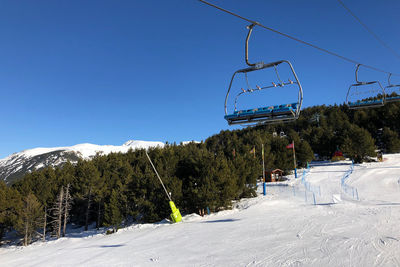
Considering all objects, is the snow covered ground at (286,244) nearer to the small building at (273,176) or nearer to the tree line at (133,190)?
the tree line at (133,190)

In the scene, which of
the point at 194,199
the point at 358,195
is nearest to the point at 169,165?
the point at 194,199

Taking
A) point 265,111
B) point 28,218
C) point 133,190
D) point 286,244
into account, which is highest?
point 265,111

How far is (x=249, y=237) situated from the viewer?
15.7 m

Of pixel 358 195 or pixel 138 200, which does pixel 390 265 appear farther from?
pixel 138 200

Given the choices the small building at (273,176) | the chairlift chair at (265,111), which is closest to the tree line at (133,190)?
the small building at (273,176)

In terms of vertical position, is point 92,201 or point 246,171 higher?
point 246,171

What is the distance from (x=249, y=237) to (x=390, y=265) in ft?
26.5

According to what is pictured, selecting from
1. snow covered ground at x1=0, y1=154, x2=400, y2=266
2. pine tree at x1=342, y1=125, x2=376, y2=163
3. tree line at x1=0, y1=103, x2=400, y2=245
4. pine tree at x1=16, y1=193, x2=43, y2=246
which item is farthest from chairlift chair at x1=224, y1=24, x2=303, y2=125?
pine tree at x1=342, y1=125, x2=376, y2=163

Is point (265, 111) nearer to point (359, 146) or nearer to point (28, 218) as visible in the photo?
point (28, 218)

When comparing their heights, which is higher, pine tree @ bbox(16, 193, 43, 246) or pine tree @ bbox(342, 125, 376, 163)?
pine tree @ bbox(342, 125, 376, 163)

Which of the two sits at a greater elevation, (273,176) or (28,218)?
(273,176)

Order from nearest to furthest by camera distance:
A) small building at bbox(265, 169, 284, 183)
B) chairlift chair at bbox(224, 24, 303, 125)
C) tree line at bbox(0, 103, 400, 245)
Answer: chairlift chair at bbox(224, 24, 303, 125)
tree line at bbox(0, 103, 400, 245)
small building at bbox(265, 169, 284, 183)

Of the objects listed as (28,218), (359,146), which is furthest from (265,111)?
(359,146)

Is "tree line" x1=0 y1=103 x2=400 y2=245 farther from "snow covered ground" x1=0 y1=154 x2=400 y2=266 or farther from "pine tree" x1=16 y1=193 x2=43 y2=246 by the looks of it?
"snow covered ground" x1=0 y1=154 x2=400 y2=266
